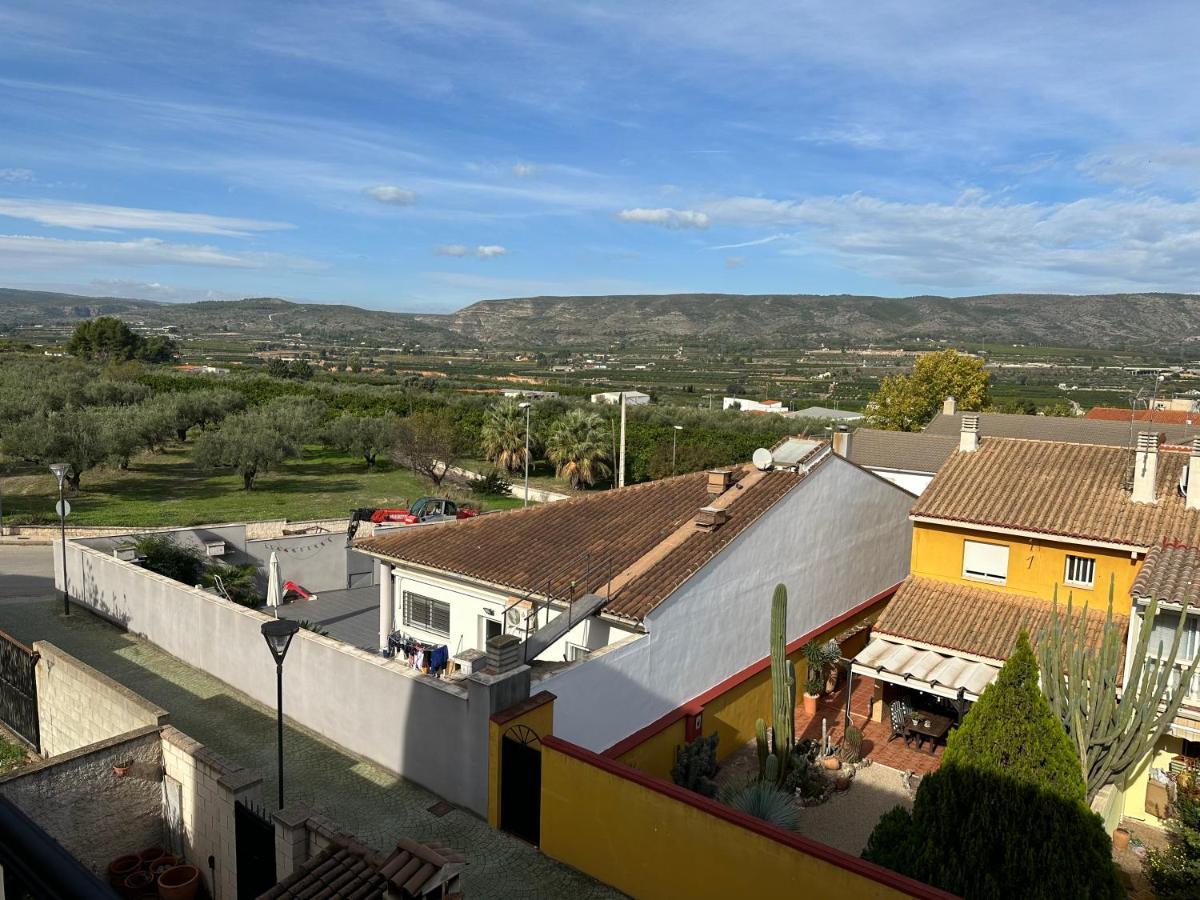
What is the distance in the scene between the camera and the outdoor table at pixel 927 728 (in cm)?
1587

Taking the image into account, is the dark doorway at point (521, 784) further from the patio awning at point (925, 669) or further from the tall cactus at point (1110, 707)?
the patio awning at point (925, 669)

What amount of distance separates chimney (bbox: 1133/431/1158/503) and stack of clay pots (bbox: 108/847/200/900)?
696 inches

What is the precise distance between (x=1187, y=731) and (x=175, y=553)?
19.2 m

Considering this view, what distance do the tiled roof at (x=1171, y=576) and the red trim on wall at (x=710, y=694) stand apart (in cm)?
609

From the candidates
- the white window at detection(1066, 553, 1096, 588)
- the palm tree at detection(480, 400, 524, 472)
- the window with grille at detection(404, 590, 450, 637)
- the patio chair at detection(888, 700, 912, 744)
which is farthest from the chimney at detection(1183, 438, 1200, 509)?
the palm tree at detection(480, 400, 524, 472)

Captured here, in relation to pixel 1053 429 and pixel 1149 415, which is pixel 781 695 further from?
pixel 1149 415

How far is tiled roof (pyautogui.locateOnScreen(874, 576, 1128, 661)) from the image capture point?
16203 mm

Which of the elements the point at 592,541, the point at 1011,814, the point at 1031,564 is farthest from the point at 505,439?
the point at 1011,814

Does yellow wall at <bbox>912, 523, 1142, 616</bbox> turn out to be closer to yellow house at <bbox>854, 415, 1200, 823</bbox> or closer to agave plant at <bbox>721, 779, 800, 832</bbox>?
yellow house at <bbox>854, 415, 1200, 823</bbox>

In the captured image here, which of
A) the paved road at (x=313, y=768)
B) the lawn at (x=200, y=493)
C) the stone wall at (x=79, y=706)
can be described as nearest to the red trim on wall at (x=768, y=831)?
the paved road at (x=313, y=768)

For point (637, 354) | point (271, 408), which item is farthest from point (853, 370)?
point (271, 408)

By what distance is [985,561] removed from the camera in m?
18.0

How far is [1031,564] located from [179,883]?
15.9 metres

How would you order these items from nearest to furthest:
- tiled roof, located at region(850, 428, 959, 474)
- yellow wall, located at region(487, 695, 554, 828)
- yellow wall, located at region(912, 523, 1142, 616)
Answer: yellow wall, located at region(487, 695, 554, 828), yellow wall, located at region(912, 523, 1142, 616), tiled roof, located at region(850, 428, 959, 474)
